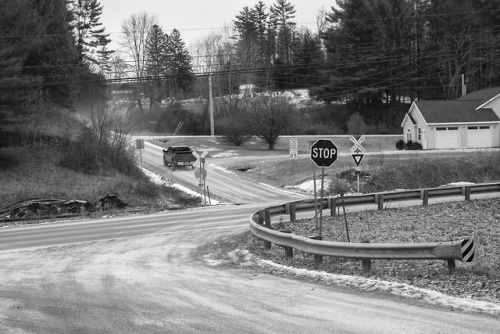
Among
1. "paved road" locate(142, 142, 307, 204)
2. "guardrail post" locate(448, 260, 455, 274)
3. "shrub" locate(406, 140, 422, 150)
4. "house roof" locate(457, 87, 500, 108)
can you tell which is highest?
"house roof" locate(457, 87, 500, 108)

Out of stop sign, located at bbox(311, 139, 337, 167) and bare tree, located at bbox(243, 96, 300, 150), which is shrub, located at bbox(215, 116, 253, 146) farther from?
stop sign, located at bbox(311, 139, 337, 167)

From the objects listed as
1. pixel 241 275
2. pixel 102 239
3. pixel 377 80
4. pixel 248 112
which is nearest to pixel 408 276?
pixel 241 275

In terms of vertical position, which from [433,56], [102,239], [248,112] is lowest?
[102,239]

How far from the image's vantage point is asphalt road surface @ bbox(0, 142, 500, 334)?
24.4ft

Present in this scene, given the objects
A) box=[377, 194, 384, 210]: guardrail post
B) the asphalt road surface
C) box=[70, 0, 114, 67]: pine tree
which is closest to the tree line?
box=[70, 0, 114, 67]: pine tree

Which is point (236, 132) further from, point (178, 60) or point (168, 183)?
point (178, 60)

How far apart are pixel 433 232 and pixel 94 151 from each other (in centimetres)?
3117

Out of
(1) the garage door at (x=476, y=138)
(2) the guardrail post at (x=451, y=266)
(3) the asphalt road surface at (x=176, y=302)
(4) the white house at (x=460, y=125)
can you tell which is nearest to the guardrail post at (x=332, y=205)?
(3) the asphalt road surface at (x=176, y=302)

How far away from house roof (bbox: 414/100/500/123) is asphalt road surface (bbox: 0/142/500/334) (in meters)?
46.5

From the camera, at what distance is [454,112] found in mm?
58531

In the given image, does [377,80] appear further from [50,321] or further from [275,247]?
[50,321]

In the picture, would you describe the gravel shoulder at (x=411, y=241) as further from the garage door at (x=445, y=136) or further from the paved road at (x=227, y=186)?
the garage door at (x=445, y=136)

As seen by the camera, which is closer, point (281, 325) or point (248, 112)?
point (281, 325)

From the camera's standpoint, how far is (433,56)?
80.2 metres
